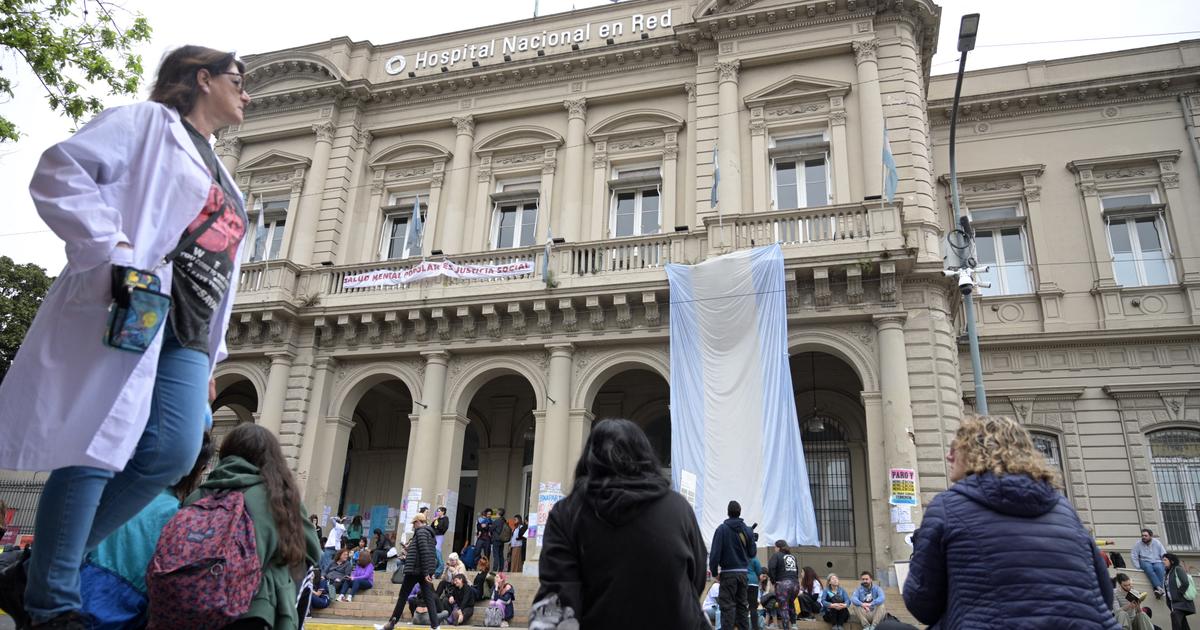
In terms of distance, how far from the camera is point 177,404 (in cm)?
252

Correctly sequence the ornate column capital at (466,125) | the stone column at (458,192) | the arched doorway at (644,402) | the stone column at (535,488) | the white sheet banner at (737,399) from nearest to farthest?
the white sheet banner at (737,399) → the stone column at (535,488) → the arched doorway at (644,402) → the stone column at (458,192) → the ornate column capital at (466,125)

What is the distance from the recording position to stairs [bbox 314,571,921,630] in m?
13.4

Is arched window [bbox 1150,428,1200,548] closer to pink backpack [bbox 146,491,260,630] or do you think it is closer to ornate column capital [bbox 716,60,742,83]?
ornate column capital [bbox 716,60,742,83]

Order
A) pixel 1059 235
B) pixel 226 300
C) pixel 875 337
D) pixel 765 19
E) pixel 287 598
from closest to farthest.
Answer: pixel 226 300 → pixel 287 598 → pixel 875 337 → pixel 765 19 → pixel 1059 235

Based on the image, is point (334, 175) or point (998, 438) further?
point (334, 175)

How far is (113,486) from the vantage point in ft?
8.13

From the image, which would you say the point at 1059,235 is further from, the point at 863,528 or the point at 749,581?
the point at 749,581

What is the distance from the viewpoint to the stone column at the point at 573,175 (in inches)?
774

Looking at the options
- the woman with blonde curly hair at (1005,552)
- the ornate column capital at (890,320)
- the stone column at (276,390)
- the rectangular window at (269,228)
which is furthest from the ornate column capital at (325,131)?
the woman with blonde curly hair at (1005,552)

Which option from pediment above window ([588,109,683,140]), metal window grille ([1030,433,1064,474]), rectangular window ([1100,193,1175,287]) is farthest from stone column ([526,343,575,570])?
rectangular window ([1100,193,1175,287])

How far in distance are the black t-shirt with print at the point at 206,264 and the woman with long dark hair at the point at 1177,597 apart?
54.8 feet

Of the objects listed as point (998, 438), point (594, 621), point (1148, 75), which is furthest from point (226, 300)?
point (1148, 75)

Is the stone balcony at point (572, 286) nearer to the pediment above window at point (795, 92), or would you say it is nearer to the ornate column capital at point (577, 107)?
the pediment above window at point (795, 92)

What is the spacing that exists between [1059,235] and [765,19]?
998 cm
